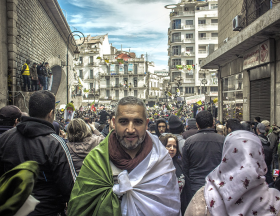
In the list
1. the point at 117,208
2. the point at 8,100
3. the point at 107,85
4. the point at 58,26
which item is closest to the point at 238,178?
the point at 117,208

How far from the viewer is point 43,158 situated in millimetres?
2104

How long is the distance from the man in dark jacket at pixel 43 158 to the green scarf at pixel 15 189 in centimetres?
88

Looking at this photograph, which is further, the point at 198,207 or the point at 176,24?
the point at 176,24

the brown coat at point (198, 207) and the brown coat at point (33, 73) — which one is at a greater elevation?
the brown coat at point (33, 73)

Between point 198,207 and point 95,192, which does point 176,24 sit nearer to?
point 198,207

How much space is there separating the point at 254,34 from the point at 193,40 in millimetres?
45625

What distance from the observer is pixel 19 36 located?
33.9 feet

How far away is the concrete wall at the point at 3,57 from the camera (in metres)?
8.86

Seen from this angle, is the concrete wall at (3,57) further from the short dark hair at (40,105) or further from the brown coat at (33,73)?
the short dark hair at (40,105)

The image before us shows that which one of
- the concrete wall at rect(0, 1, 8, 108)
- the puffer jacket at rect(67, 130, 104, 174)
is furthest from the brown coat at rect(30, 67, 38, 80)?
the puffer jacket at rect(67, 130, 104, 174)

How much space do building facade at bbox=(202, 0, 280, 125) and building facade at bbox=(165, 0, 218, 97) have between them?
3600 cm

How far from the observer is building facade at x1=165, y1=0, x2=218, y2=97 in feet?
167

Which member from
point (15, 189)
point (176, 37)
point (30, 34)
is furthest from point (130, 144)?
point (176, 37)

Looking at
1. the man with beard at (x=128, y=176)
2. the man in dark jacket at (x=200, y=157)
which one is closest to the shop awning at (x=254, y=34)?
the man in dark jacket at (x=200, y=157)
